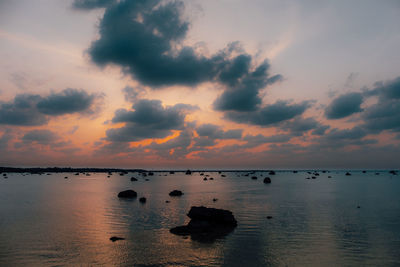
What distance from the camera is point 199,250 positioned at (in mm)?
23094

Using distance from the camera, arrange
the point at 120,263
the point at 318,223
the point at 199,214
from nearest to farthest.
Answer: the point at 120,263 < the point at 199,214 < the point at 318,223

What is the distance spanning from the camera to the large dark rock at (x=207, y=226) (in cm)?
2832

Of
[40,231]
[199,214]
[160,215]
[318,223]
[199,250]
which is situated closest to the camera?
[199,250]

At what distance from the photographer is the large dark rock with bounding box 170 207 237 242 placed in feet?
92.9

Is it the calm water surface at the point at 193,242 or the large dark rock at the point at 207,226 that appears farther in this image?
the large dark rock at the point at 207,226

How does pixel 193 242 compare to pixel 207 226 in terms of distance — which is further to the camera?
pixel 207 226

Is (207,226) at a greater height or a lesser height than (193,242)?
greater

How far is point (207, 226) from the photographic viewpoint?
99.1 ft

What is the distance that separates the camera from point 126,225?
110 ft

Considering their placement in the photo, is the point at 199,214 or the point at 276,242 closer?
the point at 276,242

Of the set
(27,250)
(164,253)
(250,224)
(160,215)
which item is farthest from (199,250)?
(160,215)

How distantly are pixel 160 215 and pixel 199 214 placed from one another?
1023 centimetres

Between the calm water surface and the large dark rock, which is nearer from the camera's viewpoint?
the calm water surface

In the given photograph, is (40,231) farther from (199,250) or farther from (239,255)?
(239,255)
